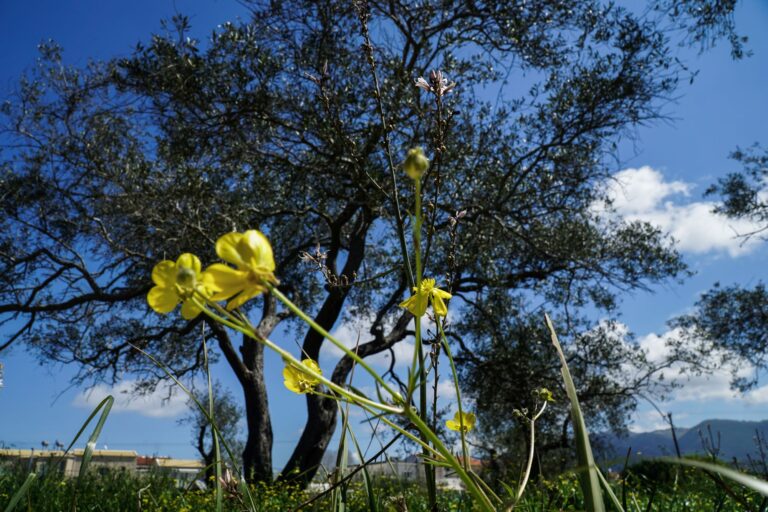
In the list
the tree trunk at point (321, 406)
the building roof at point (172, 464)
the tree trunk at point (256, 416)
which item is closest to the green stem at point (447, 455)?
the building roof at point (172, 464)

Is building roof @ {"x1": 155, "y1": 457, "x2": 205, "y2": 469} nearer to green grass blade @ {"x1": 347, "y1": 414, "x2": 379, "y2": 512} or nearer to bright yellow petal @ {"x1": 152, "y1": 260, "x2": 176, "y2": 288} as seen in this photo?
green grass blade @ {"x1": 347, "y1": 414, "x2": 379, "y2": 512}

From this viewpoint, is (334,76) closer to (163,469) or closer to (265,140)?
(265,140)

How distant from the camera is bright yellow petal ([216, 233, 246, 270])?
0.74m

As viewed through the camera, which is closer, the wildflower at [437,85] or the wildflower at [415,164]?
the wildflower at [415,164]

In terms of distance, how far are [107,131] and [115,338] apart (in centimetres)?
413

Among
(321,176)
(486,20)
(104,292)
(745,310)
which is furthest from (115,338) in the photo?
(745,310)

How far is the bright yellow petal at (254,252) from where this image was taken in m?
0.74

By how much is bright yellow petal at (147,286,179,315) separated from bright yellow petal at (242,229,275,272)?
0.46 ft

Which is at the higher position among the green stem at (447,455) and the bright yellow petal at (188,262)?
the bright yellow petal at (188,262)

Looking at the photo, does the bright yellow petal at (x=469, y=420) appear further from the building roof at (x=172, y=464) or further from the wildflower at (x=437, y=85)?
the building roof at (x=172, y=464)

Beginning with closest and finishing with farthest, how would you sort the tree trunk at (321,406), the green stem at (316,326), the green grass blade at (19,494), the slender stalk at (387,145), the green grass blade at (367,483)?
the green stem at (316,326) → the green grass blade at (19,494) → the slender stalk at (387,145) → the green grass blade at (367,483) → the tree trunk at (321,406)

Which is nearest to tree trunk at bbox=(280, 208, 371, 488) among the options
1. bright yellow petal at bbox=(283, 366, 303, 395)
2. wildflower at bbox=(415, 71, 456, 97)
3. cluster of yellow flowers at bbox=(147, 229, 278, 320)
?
wildflower at bbox=(415, 71, 456, 97)

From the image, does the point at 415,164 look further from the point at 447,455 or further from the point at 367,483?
the point at 367,483

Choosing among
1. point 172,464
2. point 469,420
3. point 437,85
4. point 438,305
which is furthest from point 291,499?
point 172,464
